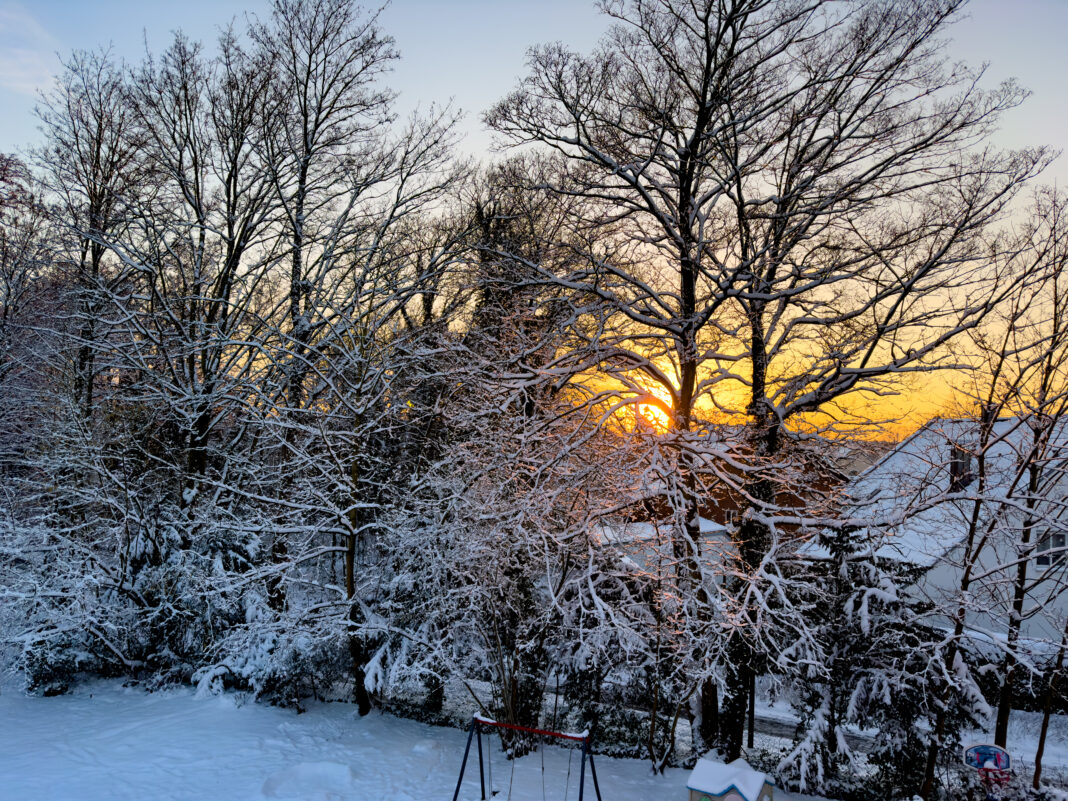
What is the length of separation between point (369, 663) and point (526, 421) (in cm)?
509

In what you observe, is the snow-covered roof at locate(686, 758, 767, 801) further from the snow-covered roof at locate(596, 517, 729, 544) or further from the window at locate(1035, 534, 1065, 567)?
the window at locate(1035, 534, 1065, 567)

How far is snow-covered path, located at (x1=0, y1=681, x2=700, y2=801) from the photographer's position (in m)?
8.56

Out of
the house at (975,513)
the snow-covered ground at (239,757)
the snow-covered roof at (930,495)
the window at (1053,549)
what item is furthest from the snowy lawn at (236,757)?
the window at (1053,549)

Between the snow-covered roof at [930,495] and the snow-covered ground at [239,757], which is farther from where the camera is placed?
the snow-covered roof at [930,495]

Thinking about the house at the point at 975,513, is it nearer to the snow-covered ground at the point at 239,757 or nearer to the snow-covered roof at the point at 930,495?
the snow-covered roof at the point at 930,495

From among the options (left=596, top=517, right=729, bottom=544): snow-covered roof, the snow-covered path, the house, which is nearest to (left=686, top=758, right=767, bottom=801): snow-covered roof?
the snow-covered path

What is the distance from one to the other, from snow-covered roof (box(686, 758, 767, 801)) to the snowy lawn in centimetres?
267

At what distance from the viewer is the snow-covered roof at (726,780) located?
7.16 meters

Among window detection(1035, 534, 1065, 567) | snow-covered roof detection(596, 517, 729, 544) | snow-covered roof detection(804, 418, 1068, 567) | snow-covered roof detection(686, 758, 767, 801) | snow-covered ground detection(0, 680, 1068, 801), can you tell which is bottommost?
snow-covered ground detection(0, 680, 1068, 801)

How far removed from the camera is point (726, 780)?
7.32m

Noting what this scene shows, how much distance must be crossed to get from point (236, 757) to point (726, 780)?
673 centimetres

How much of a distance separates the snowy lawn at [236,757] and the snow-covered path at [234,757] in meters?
0.02

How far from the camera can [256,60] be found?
51.2 feet

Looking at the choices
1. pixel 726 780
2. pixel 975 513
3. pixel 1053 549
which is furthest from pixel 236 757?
pixel 1053 549
